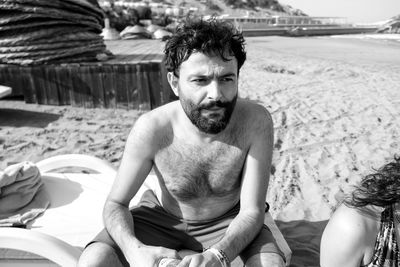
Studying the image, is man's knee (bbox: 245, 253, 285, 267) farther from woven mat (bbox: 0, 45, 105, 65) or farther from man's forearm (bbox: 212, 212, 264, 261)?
woven mat (bbox: 0, 45, 105, 65)

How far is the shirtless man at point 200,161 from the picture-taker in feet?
5.85

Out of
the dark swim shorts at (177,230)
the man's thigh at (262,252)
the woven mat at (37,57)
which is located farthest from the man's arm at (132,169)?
the woven mat at (37,57)

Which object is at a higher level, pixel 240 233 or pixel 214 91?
pixel 214 91

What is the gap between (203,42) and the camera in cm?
180

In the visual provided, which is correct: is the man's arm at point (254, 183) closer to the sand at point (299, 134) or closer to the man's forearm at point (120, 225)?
the man's forearm at point (120, 225)

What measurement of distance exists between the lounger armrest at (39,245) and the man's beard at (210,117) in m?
0.95

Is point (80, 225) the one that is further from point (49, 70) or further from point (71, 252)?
point (49, 70)

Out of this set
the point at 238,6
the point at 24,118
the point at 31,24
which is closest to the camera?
the point at 24,118

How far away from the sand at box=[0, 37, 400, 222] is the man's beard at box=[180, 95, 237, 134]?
1655mm

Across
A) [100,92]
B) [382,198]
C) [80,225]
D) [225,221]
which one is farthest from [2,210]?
[100,92]

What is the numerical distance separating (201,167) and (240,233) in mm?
408

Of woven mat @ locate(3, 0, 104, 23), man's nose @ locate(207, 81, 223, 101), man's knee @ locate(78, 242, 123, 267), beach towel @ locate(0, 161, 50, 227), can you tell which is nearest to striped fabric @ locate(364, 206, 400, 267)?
man's nose @ locate(207, 81, 223, 101)

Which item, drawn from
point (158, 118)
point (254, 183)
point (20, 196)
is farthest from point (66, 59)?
point (254, 183)

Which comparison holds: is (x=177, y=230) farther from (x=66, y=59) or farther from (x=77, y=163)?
(x=66, y=59)
